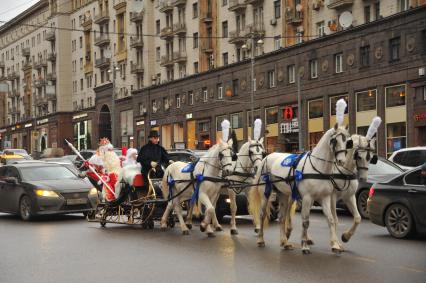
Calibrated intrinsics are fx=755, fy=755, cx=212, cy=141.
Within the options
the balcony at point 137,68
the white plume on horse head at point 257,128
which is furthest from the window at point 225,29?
the white plume on horse head at point 257,128

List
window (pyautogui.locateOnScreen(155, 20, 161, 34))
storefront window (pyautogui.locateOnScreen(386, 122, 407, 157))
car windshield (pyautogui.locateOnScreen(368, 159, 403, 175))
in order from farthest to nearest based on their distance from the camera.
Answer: window (pyautogui.locateOnScreen(155, 20, 161, 34))
storefront window (pyautogui.locateOnScreen(386, 122, 407, 157))
car windshield (pyautogui.locateOnScreen(368, 159, 403, 175))

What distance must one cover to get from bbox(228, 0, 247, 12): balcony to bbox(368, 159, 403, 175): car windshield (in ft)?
131

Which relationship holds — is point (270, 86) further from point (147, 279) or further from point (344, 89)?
point (147, 279)

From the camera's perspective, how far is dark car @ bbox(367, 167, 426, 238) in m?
13.8

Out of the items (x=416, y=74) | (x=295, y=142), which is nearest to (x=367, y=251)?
(x=416, y=74)

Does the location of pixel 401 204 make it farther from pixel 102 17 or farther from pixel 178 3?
pixel 102 17

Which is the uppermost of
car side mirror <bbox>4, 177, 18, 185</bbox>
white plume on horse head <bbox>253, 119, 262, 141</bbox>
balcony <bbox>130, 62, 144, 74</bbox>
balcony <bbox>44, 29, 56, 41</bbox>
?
balcony <bbox>44, 29, 56, 41</bbox>

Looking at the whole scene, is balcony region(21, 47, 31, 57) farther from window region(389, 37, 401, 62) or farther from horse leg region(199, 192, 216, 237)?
horse leg region(199, 192, 216, 237)

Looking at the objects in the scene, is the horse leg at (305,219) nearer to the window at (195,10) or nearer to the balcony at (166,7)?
the window at (195,10)

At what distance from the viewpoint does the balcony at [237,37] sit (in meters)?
59.0

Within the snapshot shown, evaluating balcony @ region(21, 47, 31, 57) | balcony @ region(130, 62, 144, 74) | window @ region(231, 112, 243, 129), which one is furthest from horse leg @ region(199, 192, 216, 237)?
balcony @ region(21, 47, 31, 57)

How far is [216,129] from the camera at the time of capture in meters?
63.1

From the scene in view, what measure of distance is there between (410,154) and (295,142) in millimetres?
30596

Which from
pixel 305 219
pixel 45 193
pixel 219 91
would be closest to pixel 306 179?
pixel 305 219
